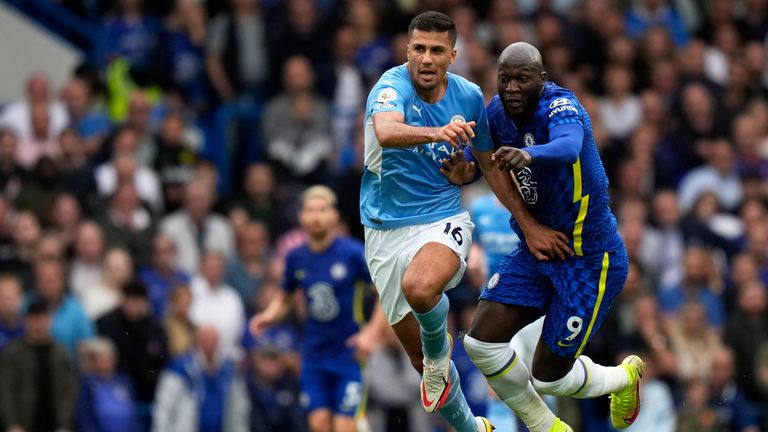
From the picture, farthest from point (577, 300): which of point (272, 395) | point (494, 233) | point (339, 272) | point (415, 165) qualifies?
point (272, 395)

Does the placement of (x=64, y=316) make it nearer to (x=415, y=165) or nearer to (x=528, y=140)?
(x=415, y=165)

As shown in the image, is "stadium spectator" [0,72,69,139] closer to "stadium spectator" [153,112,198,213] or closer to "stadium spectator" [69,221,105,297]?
"stadium spectator" [153,112,198,213]

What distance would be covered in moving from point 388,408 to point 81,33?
6739mm

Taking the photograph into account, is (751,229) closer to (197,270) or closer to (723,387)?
(723,387)

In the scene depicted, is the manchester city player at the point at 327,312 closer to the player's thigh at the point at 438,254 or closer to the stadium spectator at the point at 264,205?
the stadium spectator at the point at 264,205

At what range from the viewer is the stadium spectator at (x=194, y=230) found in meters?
15.8

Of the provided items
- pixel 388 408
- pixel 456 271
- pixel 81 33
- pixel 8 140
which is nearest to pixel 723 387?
pixel 388 408

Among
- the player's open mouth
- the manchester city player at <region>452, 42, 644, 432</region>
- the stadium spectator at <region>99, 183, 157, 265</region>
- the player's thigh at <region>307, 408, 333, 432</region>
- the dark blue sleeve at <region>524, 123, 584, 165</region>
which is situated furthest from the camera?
the stadium spectator at <region>99, 183, 157, 265</region>

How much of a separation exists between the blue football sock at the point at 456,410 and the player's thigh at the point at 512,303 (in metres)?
0.38

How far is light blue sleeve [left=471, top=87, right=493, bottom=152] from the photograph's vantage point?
32.7 ft

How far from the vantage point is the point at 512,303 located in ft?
32.6

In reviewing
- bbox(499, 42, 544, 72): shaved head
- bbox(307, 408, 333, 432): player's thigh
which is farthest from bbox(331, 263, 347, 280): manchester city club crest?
bbox(499, 42, 544, 72): shaved head

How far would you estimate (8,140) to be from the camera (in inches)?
614

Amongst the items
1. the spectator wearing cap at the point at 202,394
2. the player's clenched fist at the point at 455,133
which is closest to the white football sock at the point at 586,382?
the player's clenched fist at the point at 455,133
